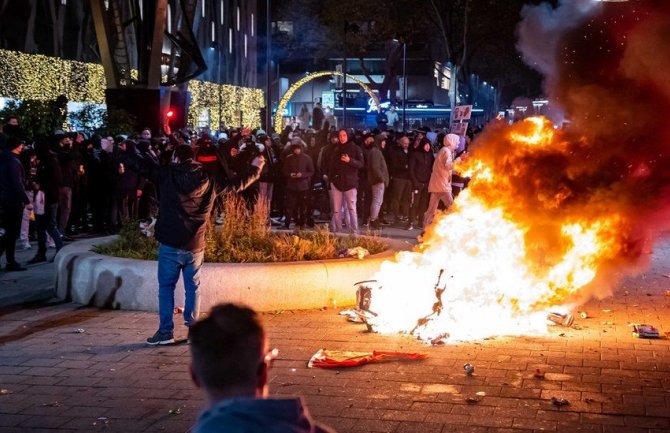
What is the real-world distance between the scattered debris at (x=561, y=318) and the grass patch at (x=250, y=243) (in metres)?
2.60

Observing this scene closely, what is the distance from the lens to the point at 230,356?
262cm

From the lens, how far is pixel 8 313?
33.7 ft

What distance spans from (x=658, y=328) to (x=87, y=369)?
5729 millimetres

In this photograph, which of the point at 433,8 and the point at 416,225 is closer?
the point at 416,225

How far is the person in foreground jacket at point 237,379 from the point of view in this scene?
2.45 m

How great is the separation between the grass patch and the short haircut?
315 inches

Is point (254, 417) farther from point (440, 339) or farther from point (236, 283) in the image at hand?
point (236, 283)

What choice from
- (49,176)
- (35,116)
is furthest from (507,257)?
(35,116)

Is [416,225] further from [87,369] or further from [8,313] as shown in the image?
[87,369]

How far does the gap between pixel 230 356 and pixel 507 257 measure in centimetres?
712

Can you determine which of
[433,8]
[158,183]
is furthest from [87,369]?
[433,8]

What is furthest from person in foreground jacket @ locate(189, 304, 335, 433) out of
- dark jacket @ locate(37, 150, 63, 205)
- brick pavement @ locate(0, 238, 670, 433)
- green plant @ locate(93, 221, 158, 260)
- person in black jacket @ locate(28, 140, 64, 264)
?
dark jacket @ locate(37, 150, 63, 205)

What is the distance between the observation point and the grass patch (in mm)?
10773

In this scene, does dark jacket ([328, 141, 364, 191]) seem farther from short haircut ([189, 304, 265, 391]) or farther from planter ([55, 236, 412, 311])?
short haircut ([189, 304, 265, 391])
